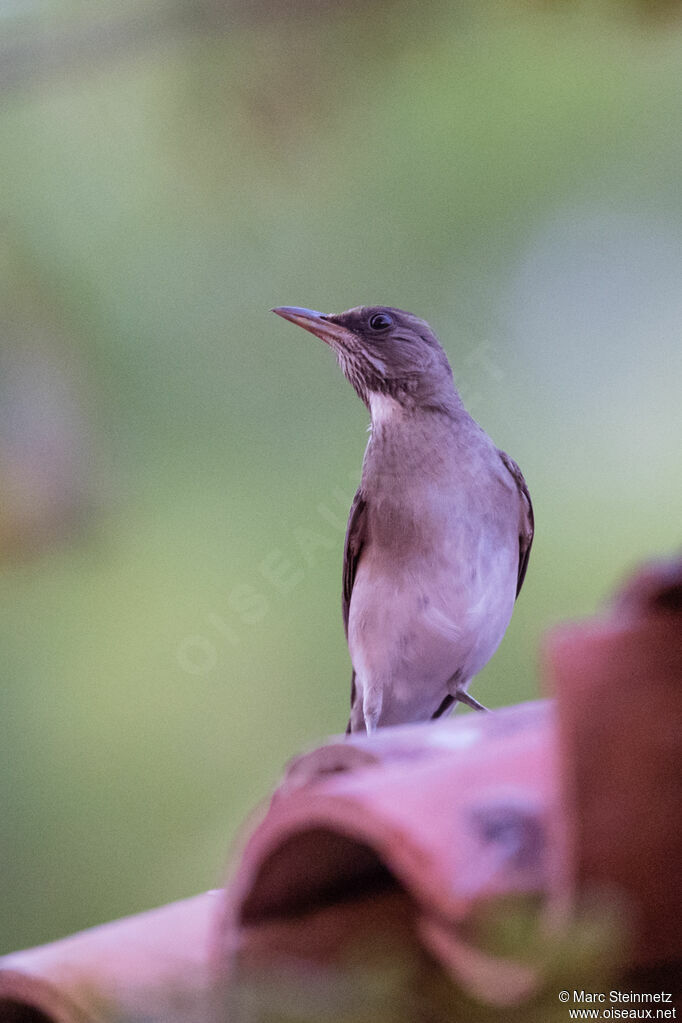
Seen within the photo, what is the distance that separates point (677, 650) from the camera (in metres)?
0.63

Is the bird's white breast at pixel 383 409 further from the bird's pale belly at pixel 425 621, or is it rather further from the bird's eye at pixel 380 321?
the bird's pale belly at pixel 425 621

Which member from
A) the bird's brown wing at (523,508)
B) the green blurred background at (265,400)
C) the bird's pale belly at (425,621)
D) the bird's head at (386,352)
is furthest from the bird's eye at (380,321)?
the green blurred background at (265,400)

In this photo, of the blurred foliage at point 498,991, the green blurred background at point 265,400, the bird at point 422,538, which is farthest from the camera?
the green blurred background at point 265,400

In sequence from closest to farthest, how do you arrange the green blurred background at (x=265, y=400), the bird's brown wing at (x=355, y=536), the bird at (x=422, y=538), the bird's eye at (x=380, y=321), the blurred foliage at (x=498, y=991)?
the blurred foliage at (x=498, y=991)
the bird at (x=422, y=538)
the bird's brown wing at (x=355, y=536)
the bird's eye at (x=380, y=321)
the green blurred background at (x=265, y=400)

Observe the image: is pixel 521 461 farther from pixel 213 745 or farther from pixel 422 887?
pixel 422 887

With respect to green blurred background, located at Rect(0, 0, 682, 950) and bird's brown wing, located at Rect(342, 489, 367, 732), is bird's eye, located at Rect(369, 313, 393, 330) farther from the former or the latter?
green blurred background, located at Rect(0, 0, 682, 950)

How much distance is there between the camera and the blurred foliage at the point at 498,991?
0.49 m

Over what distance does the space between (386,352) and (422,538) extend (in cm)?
46

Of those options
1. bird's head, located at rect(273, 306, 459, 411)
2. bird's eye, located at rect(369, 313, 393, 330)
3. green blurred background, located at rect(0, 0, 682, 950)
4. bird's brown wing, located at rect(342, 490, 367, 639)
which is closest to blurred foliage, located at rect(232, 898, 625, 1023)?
bird's brown wing, located at rect(342, 490, 367, 639)

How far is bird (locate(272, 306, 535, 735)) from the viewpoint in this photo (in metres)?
2.18

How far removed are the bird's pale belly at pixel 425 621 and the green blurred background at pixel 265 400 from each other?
49.2 inches

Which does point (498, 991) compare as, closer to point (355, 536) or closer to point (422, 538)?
point (422, 538)

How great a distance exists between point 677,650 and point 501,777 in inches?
8.1

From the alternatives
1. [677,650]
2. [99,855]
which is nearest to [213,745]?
[99,855]
